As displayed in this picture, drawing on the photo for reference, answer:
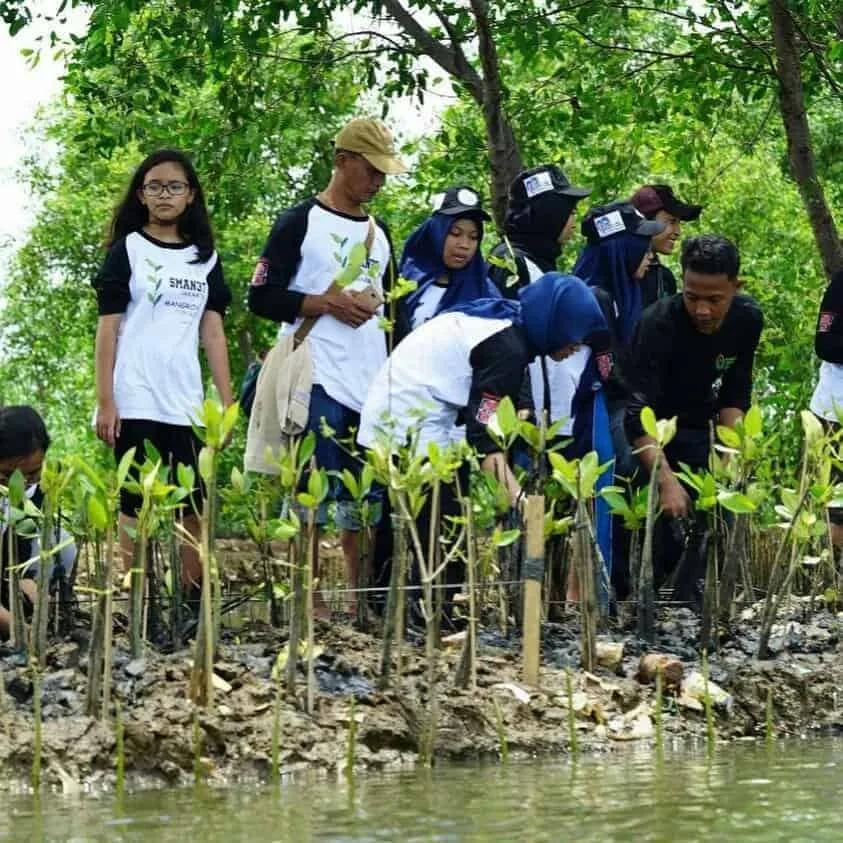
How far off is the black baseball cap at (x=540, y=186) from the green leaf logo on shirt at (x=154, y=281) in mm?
1756

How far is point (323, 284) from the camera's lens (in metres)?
7.38

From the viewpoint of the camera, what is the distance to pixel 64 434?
3847cm

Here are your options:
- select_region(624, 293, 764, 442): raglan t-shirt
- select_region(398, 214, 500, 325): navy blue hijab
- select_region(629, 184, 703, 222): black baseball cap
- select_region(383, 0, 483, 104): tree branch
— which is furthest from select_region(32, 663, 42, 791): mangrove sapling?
select_region(383, 0, 483, 104): tree branch

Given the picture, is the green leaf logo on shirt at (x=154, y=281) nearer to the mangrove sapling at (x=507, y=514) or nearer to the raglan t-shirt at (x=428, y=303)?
the raglan t-shirt at (x=428, y=303)

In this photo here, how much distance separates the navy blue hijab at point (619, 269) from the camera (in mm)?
8188

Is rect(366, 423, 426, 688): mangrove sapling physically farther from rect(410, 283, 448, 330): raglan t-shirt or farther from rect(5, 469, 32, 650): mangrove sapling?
rect(410, 283, 448, 330): raglan t-shirt

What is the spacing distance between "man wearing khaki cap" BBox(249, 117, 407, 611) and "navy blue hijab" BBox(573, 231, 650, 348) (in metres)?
1.16

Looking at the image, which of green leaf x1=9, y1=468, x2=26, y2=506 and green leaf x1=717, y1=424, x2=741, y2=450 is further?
green leaf x1=717, y1=424, x2=741, y2=450

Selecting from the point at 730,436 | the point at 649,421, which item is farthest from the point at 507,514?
the point at 730,436

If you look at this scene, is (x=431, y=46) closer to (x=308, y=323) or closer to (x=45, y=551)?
(x=308, y=323)

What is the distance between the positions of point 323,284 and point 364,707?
218cm

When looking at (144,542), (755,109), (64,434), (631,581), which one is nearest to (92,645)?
(144,542)

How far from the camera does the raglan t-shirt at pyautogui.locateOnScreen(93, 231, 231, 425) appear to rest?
22.8 ft

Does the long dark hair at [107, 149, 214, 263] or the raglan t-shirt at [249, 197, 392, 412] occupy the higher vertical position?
the long dark hair at [107, 149, 214, 263]
